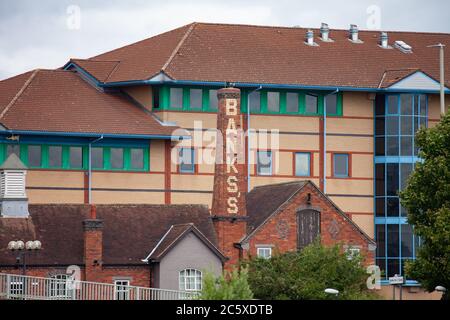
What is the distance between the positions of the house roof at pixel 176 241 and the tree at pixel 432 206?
31.3ft

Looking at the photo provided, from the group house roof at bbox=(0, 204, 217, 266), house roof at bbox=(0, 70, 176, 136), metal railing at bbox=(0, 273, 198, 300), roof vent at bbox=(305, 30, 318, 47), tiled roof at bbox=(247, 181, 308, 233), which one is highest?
roof vent at bbox=(305, 30, 318, 47)

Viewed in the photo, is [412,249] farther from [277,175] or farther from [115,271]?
[115,271]

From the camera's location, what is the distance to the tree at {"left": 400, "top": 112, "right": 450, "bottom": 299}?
70.6 meters

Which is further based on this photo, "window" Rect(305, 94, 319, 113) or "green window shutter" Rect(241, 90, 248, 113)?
"window" Rect(305, 94, 319, 113)

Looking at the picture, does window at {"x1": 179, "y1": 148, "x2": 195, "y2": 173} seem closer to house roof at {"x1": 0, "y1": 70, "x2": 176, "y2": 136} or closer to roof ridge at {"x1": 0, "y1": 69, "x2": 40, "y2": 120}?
house roof at {"x1": 0, "y1": 70, "x2": 176, "y2": 136}

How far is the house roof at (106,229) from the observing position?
76.4 metres

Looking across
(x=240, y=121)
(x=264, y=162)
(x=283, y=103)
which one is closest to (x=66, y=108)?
(x=240, y=121)

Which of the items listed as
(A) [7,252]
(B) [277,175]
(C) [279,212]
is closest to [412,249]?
(B) [277,175]

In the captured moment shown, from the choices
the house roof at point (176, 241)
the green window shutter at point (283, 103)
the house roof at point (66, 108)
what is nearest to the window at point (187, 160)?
the house roof at point (66, 108)

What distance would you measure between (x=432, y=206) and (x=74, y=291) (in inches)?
649

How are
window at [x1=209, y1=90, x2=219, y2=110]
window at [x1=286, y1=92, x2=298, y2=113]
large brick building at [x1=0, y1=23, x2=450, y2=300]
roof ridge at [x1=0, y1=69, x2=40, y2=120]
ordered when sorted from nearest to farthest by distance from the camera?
roof ridge at [x1=0, y1=69, x2=40, y2=120] → large brick building at [x1=0, y1=23, x2=450, y2=300] → window at [x1=209, y1=90, x2=219, y2=110] → window at [x1=286, y1=92, x2=298, y2=113]

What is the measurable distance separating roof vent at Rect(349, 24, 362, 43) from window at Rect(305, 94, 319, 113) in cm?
745

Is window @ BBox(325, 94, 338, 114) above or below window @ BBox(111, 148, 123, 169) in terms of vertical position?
above

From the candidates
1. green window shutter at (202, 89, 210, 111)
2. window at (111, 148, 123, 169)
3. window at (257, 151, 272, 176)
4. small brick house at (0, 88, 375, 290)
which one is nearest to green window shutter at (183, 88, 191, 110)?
green window shutter at (202, 89, 210, 111)
